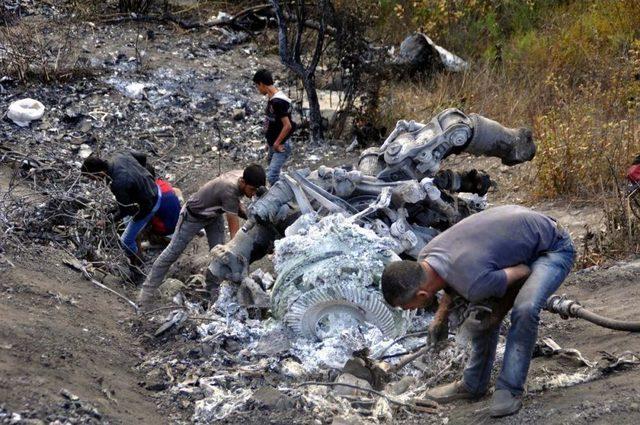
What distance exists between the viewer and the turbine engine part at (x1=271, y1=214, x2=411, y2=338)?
238 inches

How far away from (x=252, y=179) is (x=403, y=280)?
9.65 ft

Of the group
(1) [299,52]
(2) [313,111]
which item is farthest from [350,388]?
(1) [299,52]

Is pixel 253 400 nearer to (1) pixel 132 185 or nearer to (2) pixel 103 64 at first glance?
(1) pixel 132 185

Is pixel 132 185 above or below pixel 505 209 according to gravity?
below

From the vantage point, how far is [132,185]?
787cm

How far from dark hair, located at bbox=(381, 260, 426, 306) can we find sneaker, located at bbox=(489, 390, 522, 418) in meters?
0.79

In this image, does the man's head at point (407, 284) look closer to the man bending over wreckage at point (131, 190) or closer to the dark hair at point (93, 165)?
the man bending over wreckage at point (131, 190)

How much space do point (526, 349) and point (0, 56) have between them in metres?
10.3

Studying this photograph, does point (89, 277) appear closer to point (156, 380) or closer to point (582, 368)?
point (156, 380)

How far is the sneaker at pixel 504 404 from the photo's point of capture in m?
4.86

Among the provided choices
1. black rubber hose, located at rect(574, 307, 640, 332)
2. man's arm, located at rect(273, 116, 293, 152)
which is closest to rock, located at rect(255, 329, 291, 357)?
black rubber hose, located at rect(574, 307, 640, 332)

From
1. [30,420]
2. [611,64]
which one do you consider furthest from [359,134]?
[30,420]

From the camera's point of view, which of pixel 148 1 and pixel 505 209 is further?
pixel 148 1

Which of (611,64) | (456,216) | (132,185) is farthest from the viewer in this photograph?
(611,64)
